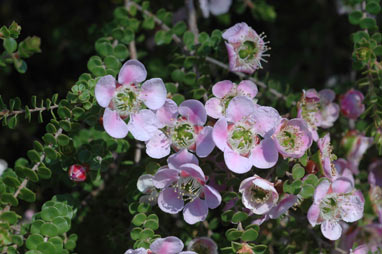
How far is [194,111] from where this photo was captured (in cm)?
171

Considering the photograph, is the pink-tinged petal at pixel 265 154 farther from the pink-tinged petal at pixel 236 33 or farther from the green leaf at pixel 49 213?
the green leaf at pixel 49 213

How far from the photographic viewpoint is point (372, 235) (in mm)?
1992

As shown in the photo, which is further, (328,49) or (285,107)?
(328,49)

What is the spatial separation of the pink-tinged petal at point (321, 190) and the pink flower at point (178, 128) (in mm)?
449

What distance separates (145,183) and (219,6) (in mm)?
1159

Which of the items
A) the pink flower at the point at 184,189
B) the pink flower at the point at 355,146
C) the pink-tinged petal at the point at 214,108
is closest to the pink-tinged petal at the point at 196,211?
the pink flower at the point at 184,189

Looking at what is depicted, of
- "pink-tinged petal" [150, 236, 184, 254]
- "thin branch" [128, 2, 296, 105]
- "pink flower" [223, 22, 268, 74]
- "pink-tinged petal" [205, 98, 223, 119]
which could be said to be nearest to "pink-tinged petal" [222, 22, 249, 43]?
"pink flower" [223, 22, 268, 74]

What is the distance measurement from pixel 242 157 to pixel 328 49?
5.18 ft

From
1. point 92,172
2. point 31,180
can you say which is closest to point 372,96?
point 92,172

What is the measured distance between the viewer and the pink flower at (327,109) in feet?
6.93

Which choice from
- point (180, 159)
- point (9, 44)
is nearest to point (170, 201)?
point (180, 159)

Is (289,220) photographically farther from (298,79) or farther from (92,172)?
(298,79)

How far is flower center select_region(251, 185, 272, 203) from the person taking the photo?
1.69 meters

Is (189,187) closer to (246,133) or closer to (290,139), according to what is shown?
(246,133)
